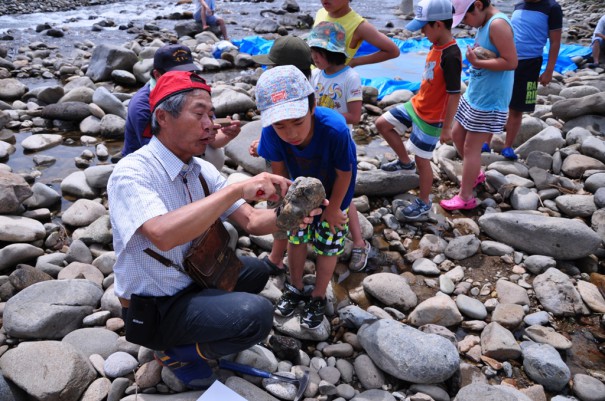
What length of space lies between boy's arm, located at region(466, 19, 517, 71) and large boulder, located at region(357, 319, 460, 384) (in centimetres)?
267

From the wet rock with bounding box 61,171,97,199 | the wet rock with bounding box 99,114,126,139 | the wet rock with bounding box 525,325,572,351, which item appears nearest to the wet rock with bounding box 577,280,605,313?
the wet rock with bounding box 525,325,572,351

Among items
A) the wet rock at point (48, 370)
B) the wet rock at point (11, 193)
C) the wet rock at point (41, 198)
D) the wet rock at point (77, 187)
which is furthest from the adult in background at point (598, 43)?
the wet rock at point (48, 370)

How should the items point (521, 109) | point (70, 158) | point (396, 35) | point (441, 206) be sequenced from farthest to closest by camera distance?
point (396, 35)
point (70, 158)
point (521, 109)
point (441, 206)

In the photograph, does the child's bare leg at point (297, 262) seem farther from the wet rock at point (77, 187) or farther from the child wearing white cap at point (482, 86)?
the wet rock at point (77, 187)

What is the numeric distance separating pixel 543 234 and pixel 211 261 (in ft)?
9.76

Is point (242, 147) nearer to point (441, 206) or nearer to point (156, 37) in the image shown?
point (441, 206)

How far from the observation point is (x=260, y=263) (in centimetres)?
332

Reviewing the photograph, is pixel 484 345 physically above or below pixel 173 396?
below

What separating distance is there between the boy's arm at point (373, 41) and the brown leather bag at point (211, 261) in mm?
2405

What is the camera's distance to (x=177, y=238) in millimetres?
2283

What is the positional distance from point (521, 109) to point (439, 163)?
1137 millimetres

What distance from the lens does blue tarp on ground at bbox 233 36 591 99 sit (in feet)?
28.1

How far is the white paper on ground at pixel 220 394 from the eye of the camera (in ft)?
8.48

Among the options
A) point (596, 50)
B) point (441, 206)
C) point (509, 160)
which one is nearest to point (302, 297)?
point (441, 206)
